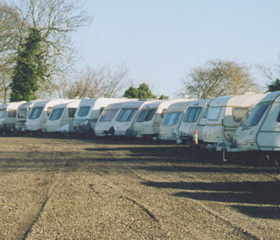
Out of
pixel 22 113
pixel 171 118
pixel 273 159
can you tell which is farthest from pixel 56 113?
pixel 273 159

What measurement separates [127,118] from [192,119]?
657 centimetres

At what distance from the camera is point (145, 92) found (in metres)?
65.5

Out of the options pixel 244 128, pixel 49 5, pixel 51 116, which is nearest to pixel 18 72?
pixel 49 5

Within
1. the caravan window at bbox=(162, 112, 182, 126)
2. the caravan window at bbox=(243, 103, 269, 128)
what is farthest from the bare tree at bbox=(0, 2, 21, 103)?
the caravan window at bbox=(243, 103, 269, 128)

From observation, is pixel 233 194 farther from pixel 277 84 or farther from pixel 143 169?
pixel 277 84

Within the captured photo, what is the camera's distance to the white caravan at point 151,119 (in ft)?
91.3

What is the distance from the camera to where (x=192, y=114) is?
24.0 m

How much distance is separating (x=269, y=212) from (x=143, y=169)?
6506mm

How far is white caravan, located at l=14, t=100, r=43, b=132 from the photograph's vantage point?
4016cm

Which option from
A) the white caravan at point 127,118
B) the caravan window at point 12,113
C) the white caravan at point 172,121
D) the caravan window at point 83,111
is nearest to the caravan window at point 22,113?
the caravan window at point 12,113

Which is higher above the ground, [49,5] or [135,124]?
[49,5]

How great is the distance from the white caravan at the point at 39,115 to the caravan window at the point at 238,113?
2012cm

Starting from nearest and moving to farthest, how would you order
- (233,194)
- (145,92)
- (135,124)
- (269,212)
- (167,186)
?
(269,212) < (233,194) < (167,186) < (135,124) < (145,92)

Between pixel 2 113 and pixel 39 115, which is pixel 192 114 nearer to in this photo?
pixel 39 115
